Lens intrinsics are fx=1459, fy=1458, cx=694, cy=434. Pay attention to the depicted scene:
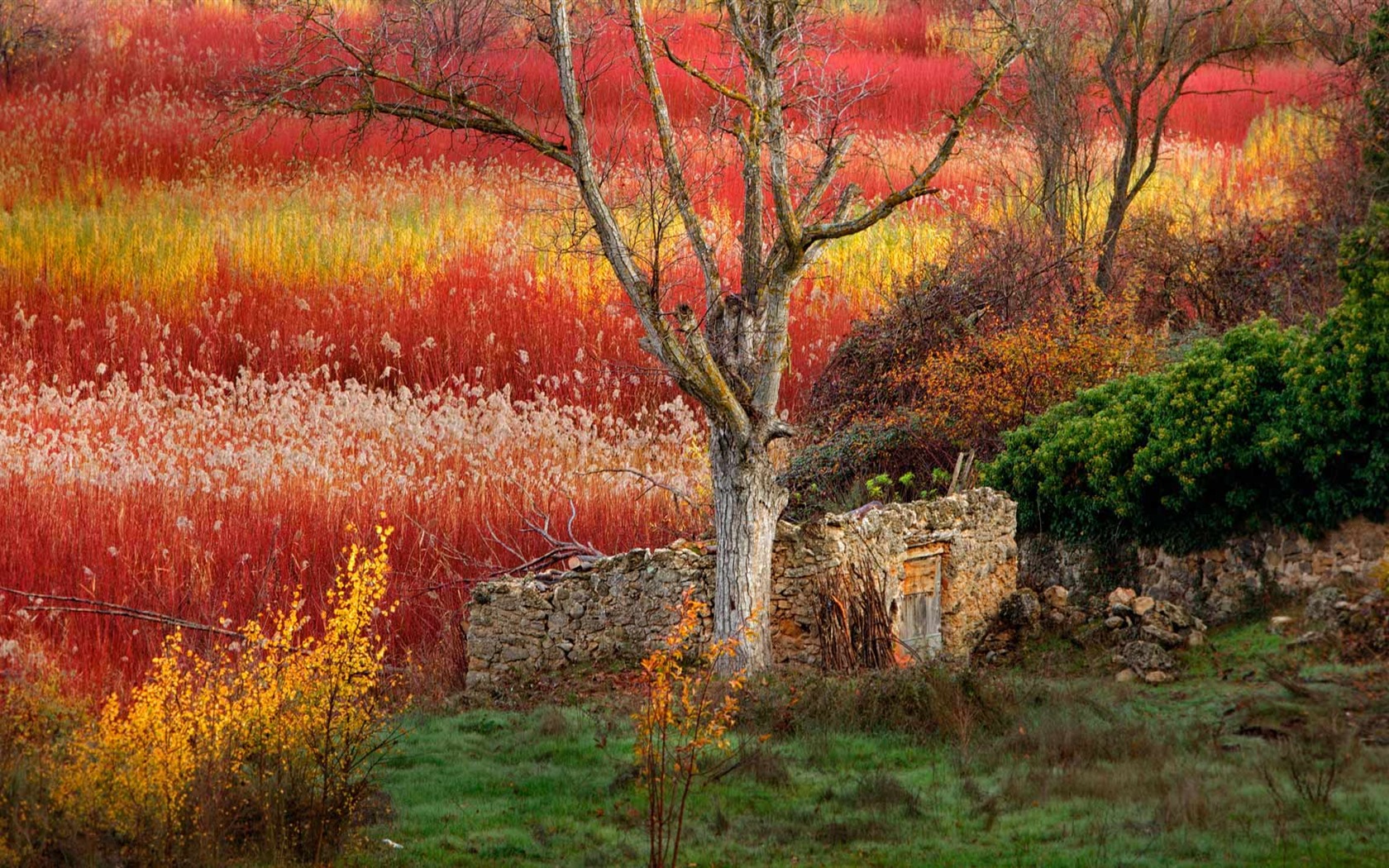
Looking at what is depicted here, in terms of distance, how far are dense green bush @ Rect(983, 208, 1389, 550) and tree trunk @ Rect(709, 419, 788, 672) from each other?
13.6 feet

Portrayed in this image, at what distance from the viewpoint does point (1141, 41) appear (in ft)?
67.5

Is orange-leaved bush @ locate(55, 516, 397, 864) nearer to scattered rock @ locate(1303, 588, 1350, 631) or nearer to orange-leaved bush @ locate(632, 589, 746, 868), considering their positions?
orange-leaved bush @ locate(632, 589, 746, 868)

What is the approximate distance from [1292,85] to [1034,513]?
27.1 m

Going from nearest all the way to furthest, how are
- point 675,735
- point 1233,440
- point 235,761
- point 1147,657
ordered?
point 235,761, point 675,735, point 1147,657, point 1233,440

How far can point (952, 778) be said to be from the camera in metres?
9.12

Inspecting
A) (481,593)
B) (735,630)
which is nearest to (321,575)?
(481,593)

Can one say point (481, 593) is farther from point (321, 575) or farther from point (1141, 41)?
point (1141, 41)

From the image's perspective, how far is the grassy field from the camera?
7.75 metres

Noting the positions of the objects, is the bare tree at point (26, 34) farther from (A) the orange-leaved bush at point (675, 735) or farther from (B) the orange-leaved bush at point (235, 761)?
(B) the orange-leaved bush at point (235, 761)

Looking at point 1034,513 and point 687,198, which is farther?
point 1034,513

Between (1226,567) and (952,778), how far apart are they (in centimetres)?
584

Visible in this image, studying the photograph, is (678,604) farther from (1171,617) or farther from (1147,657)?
(1171,617)

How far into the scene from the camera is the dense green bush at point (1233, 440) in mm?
12578

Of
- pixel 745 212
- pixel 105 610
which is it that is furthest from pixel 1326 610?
pixel 105 610
